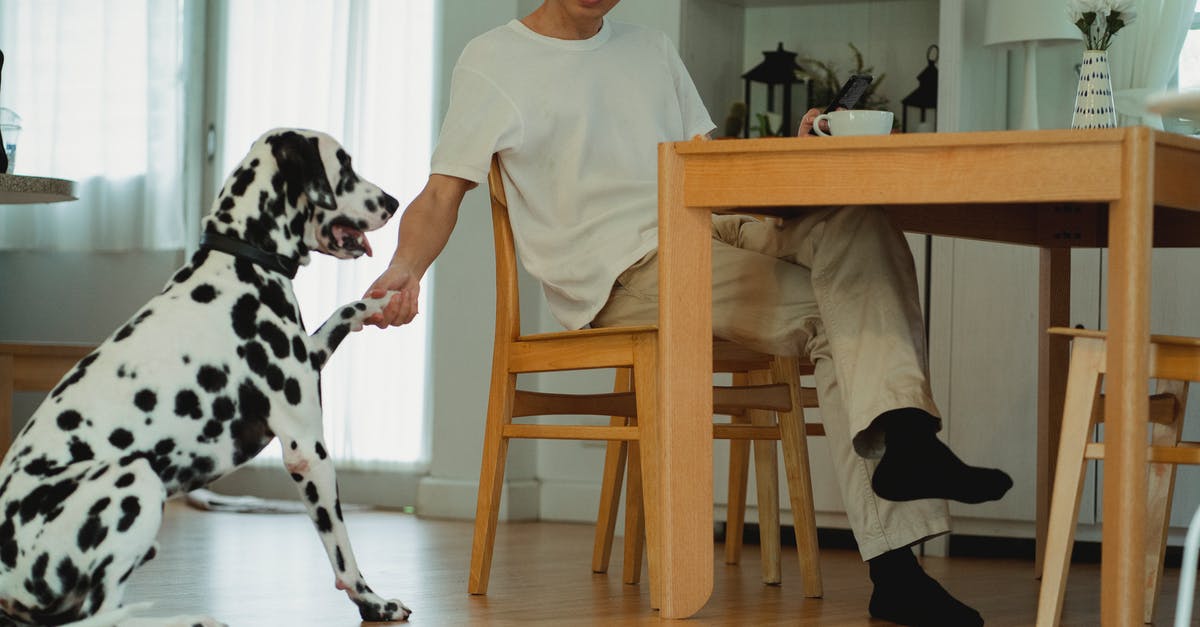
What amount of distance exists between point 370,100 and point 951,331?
223 cm

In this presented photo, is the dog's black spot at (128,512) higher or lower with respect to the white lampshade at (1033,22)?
lower

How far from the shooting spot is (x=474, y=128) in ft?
8.98

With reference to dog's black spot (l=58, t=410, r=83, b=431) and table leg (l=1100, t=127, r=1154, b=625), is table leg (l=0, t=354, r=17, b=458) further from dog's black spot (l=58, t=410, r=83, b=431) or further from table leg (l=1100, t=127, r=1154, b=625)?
table leg (l=1100, t=127, r=1154, b=625)

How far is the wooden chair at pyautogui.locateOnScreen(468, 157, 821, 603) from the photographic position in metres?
2.52

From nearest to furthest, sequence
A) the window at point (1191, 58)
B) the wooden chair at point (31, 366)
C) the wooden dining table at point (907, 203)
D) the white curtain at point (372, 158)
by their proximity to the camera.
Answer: the wooden dining table at point (907, 203), the wooden chair at point (31, 366), the window at point (1191, 58), the white curtain at point (372, 158)

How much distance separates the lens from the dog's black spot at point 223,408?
2.06m

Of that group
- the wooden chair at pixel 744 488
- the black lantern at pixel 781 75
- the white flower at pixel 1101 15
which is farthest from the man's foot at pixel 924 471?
the black lantern at pixel 781 75

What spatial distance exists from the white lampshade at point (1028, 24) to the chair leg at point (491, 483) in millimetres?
1847

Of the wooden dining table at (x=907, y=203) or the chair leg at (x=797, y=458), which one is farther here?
the chair leg at (x=797, y=458)

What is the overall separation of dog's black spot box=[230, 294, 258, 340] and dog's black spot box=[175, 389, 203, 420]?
0.42ft

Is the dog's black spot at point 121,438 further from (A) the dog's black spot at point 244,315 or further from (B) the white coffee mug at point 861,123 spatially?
(B) the white coffee mug at point 861,123

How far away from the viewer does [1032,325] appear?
3.74 meters

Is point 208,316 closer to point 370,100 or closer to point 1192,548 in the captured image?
point 1192,548

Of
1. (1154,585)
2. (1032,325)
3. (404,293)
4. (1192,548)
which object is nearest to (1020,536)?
(1032,325)
